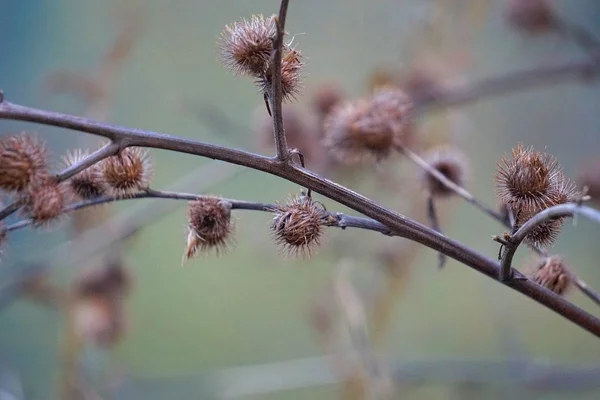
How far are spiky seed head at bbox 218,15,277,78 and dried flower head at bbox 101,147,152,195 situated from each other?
0.37 ft

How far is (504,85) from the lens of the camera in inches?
55.6

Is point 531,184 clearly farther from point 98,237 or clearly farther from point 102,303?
point 98,237

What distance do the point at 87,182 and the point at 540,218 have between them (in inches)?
14.9

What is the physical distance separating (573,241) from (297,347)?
2.73 ft

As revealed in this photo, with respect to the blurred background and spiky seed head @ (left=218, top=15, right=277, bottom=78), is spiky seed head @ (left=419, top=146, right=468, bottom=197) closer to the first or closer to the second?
spiky seed head @ (left=218, top=15, right=277, bottom=78)

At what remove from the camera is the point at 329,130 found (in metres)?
0.87

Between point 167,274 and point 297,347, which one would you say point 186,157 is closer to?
point 167,274

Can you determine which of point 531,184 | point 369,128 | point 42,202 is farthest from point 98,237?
point 531,184

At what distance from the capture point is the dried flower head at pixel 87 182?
64 cm

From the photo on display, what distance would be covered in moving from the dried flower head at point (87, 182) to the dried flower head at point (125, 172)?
1 centimetres

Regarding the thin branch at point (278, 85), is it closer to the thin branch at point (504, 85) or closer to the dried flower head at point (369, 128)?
the dried flower head at point (369, 128)

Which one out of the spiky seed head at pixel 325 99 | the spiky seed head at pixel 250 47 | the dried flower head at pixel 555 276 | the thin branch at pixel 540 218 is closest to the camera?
the thin branch at pixel 540 218

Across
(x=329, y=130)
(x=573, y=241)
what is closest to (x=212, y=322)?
(x=573, y=241)

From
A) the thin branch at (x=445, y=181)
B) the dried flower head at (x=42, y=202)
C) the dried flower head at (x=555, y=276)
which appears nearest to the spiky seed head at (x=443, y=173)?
the thin branch at (x=445, y=181)
